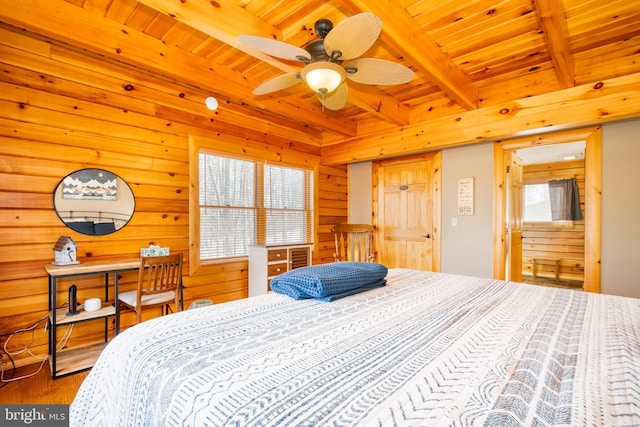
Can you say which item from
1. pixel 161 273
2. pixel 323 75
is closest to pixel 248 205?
pixel 161 273

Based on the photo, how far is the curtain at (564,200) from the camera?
5.75 meters

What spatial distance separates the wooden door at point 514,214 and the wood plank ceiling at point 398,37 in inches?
36.7

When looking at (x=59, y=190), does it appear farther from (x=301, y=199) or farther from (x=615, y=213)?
(x=615, y=213)

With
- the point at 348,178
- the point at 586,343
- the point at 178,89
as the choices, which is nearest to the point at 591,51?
the point at 586,343

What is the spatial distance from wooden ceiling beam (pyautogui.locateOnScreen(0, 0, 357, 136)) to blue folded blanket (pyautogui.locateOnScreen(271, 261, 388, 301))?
198cm

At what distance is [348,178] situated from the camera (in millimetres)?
5070

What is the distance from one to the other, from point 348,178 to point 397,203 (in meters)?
1.03

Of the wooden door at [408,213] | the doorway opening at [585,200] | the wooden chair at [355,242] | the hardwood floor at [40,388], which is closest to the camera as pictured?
the hardwood floor at [40,388]

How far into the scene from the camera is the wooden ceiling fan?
1.55 metres

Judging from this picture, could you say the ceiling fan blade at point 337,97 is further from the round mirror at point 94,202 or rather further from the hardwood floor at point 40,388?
the hardwood floor at point 40,388

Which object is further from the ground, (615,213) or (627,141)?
(627,141)

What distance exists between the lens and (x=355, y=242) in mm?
4316

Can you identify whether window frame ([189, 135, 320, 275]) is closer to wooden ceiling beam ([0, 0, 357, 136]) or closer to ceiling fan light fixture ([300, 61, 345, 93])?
wooden ceiling beam ([0, 0, 357, 136])

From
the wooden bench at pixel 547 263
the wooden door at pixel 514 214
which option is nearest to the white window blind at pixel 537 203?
the wooden bench at pixel 547 263
